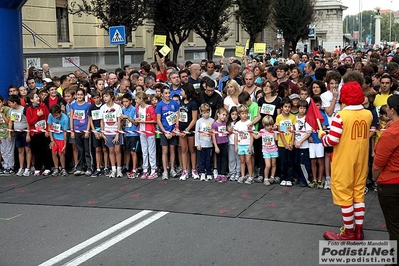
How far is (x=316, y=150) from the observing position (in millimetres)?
9383

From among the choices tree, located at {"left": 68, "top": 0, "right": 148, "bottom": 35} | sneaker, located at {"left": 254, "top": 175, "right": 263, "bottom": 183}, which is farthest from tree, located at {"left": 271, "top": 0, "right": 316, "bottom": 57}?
sneaker, located at {"left": 254, "top": 175, "right": 263, "bottom": 183}

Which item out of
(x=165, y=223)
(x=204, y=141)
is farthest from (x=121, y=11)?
(x=165, y=223)

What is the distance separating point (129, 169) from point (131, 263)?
5.27 meters

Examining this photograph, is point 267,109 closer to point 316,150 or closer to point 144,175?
point 316,150

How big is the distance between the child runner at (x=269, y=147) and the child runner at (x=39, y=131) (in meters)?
4.59

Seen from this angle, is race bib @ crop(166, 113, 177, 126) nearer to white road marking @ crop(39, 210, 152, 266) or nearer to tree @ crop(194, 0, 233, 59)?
white road marking @ crop(39, 210, 152, 266)

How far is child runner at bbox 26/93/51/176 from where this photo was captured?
11.2 meters

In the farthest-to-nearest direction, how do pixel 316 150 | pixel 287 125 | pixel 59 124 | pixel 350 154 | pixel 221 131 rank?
pixel 59 124
pixel 221 131
pixel 287 125
pixel 316 150
pixel 350 154

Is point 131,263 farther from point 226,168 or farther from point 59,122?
point 59,122

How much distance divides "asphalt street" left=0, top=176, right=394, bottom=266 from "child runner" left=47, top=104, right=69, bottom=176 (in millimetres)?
958

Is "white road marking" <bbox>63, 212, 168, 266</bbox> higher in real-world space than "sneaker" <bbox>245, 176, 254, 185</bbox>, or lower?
lower

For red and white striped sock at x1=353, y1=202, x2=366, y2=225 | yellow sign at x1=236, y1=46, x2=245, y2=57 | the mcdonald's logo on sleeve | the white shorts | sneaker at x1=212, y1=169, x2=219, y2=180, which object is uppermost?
yellow sign at x1=236, y1=46, x2=245, y2=57

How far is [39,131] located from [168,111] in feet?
9.53

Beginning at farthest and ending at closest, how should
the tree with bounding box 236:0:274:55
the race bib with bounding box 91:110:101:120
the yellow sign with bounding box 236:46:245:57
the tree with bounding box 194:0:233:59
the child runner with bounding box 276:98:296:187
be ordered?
the tree with bounding box 236:0:274:55
the tree with bounding box 194:0:233:59
the yellow sign with bounding box 236:46:245:57
the race bib with bounding box 91:110:101:120
the child runner with bounding box 276:98:296:187
